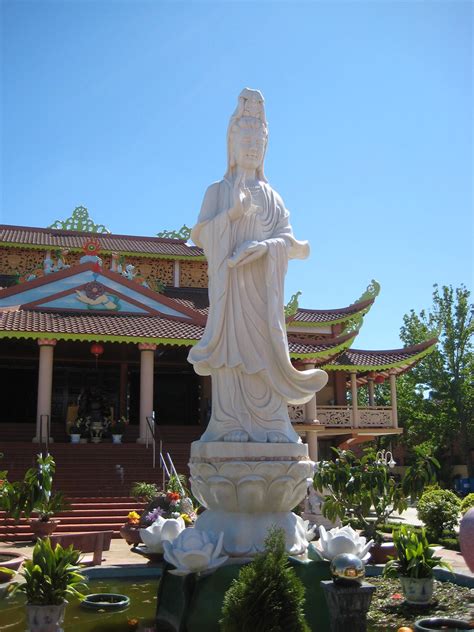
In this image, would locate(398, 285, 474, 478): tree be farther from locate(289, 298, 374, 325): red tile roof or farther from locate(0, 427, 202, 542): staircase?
locate(0, 427, 202, 542): staircase

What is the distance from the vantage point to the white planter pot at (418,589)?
18.5 ft

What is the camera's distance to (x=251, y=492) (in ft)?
17.6

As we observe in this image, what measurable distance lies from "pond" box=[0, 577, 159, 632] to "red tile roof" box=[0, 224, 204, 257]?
20.0 metres

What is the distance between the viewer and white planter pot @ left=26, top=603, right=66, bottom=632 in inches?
181

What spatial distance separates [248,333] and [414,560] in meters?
2.43

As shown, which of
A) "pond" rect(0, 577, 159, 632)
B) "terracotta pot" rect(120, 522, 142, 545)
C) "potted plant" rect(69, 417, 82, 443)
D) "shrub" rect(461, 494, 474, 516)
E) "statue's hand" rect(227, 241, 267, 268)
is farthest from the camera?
"potted plant" rect(69, 417, 82, 443)

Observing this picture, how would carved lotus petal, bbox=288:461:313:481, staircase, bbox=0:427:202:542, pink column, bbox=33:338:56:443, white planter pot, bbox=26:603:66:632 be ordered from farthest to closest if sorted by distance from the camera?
pink column, bbox=33:338:56:443
staircase, bbox=0:427:202:542
carved lotus petal, bbox=288:461:313:481
white planter pot, bbox=26:603:66:632

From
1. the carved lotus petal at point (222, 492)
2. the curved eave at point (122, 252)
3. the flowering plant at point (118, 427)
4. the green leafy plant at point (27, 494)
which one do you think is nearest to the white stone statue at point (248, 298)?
the carved lotus petal at point (222, 492)

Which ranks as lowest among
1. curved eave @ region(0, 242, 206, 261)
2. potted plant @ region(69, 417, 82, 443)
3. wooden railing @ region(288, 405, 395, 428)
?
potted plant @ region(69, 417, 82, 443)

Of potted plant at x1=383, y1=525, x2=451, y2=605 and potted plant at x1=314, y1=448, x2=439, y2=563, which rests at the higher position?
potted plant at x1=314, y1=448, x2=439, y2=563

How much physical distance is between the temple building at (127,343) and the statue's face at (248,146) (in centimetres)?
1189

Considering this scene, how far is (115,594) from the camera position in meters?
6.07

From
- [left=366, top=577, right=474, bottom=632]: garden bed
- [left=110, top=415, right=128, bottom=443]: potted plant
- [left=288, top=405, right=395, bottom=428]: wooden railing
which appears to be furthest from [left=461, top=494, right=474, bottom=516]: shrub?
[left=110, top=415, right=128, bottom=443]: potted plant

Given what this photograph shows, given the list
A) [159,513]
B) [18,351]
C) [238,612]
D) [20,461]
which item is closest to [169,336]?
[20,461]
